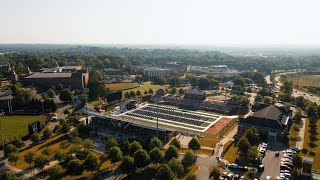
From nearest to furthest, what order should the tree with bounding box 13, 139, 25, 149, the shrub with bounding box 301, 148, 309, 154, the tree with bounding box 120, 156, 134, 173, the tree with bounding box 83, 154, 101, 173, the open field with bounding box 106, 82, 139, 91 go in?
the tree with bounding box 120, 156, 134, 173
the tree with bounding box 83, 154, 101, 173
the shrub with bounding box 301, 148, 309, 154
the tree with bounding box 13, 139, 25, 149
the open field with bounding box 106, 82, 139, 91

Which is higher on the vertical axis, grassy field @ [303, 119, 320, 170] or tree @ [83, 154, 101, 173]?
tree @ [83, 154, 101, 173]


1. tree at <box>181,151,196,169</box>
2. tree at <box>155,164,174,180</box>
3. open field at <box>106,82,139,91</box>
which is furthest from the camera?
open field at <box>106,82,139,91</box>

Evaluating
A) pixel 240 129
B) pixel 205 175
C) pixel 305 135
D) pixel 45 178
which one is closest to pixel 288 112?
pixel 305 135

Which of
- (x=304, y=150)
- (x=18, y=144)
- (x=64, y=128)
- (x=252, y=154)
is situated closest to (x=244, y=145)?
(x=252, y=154)

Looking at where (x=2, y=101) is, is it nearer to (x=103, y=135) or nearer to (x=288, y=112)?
(x=103, y=135)

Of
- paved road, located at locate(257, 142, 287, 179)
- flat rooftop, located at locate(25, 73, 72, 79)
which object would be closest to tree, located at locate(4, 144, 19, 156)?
paved road, located at locate(257, 142, 287, 179)

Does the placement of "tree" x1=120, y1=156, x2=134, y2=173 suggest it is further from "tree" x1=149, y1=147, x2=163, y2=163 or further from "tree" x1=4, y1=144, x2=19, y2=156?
"tree" x1=4, y1=144, x2=19, y2=156

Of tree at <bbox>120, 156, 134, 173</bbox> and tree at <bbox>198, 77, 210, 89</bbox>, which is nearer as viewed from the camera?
tree at <bbox>120, 156, 134, 173</bbox>

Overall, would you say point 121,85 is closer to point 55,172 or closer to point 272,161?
point 55,172
